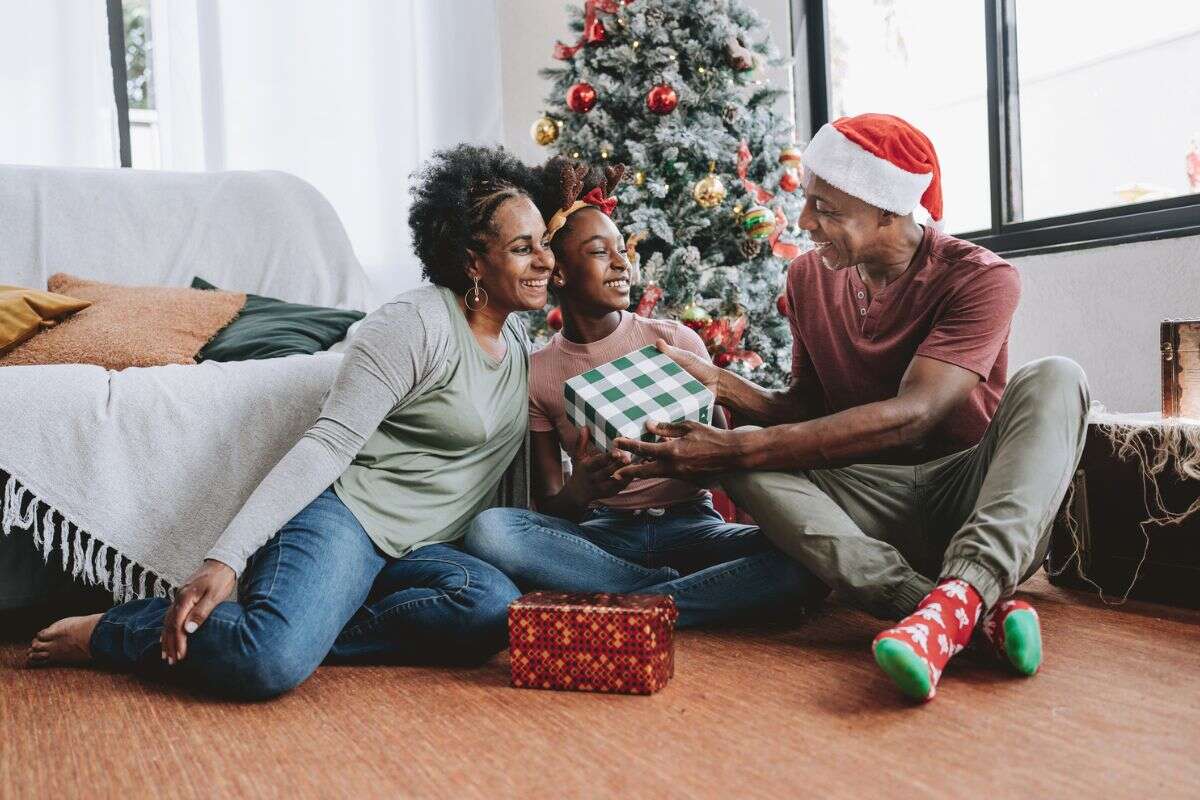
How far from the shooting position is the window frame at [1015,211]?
2.46 metres

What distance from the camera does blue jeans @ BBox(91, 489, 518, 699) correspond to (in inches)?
52.4

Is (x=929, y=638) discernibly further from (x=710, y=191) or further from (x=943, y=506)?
(x=710, y=191)

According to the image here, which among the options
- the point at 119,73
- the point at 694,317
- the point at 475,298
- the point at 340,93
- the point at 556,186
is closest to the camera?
the point at 475,298

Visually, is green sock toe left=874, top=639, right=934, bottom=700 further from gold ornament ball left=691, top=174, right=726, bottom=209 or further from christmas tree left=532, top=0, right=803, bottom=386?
gold ornament ball left=691, top=174, right=726, bottom=209

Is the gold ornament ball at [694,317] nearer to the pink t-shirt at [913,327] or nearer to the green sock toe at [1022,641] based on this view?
the pink t-shirt at [913,327]

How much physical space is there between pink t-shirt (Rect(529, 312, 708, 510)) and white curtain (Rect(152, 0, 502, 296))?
6.64 feet

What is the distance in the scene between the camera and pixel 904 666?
1189mm

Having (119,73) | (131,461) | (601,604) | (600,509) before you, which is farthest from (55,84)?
(601,604)

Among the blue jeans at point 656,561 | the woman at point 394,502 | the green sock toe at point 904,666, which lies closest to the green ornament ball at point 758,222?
the woman at point 394,502

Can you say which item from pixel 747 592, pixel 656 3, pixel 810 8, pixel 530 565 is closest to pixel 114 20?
pixel 656 3

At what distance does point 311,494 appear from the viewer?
1443 mm

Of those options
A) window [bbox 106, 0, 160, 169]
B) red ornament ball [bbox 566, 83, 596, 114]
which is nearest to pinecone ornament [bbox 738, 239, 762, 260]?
red ornament ball [bbox 566, 83, 596, 114]

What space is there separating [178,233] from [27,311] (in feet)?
2.32

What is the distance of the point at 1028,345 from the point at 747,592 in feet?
5.11
